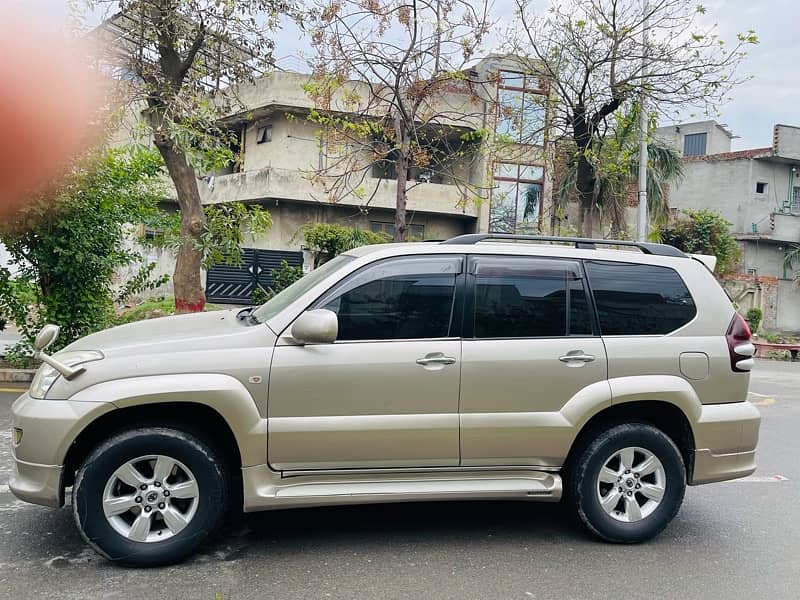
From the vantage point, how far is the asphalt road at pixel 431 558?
357 centimetres

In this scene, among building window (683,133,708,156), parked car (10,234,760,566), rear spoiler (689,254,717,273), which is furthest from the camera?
building window (683,133,708,156)

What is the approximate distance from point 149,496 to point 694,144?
3949cm

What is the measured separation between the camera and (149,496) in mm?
3689

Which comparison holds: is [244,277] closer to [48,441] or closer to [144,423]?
[144,423]

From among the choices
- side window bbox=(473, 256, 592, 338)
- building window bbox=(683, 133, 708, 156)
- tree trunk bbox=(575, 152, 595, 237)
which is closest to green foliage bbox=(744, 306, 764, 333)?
tree trunk bbox=(575, 152, 595, 237)

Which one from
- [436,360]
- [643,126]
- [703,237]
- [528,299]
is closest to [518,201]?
[703,237]

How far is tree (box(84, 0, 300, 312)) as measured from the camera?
983 cm

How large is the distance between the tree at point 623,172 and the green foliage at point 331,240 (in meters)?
5.66

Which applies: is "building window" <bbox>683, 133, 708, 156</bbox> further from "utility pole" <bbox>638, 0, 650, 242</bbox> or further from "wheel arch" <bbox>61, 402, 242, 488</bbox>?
"wheel arch" <bbox>61, 402, 242, 488</bbox>

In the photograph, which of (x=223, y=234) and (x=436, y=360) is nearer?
(x=436, y=360)

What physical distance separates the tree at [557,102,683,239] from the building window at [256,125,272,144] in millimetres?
9738

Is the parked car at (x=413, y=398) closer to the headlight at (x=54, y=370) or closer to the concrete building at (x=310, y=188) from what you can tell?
the headlight at (x=54, y=370)

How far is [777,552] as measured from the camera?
4.31 meters

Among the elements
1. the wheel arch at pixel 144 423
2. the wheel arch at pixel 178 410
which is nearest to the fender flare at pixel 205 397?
the wheel arch at pixel 178 410
